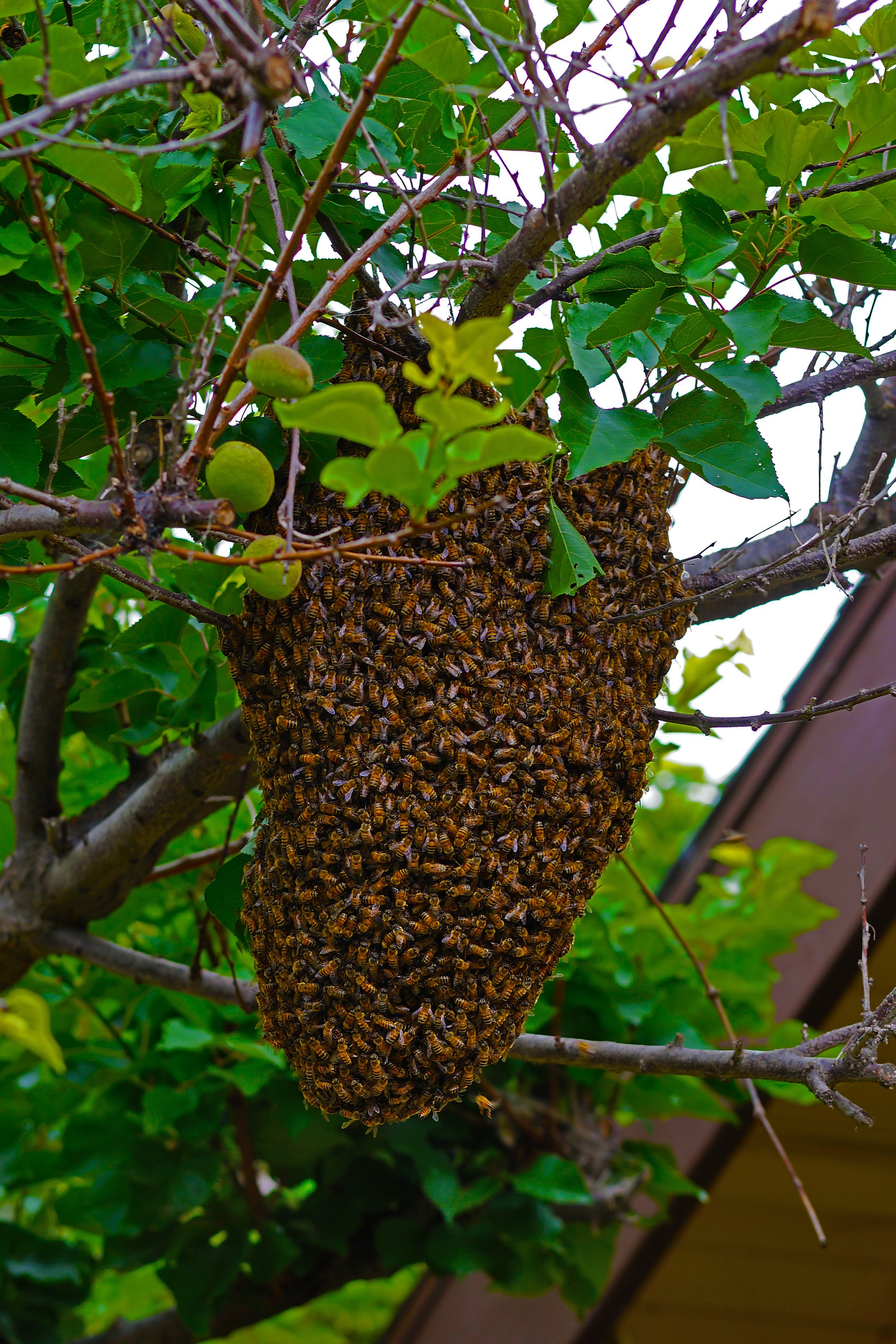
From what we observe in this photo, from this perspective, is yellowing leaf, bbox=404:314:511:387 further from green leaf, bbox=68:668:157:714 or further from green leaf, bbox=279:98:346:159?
green leaf, bbox=68:668:157:714

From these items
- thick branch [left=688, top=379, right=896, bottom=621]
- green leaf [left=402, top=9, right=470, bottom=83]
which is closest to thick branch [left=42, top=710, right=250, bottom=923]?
thick branch [left=688, top=379, right=896, bottom=621]

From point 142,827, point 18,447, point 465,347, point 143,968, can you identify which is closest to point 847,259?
point 465,347

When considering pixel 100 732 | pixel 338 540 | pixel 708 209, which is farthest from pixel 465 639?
pixel 100 732

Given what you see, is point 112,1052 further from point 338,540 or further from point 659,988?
point 338,540

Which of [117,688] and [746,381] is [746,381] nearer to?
[746,381]

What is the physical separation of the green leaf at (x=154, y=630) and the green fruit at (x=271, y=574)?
1.25 ft

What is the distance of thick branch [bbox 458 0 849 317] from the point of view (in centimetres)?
56

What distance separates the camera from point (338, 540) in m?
0.85

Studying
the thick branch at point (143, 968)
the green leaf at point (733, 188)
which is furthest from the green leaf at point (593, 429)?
the thick branch at point (143, 968)

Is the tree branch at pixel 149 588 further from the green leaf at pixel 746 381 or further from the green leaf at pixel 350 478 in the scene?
the green leaf at pixel 746 381

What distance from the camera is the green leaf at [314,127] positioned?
83cm

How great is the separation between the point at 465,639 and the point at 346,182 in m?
0.44

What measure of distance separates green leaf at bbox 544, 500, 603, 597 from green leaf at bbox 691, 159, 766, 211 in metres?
0.25

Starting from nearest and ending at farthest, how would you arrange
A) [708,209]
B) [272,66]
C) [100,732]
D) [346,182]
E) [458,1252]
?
[272,66]
[708,209]
[346,182]
[100,732]
[458,1252]
